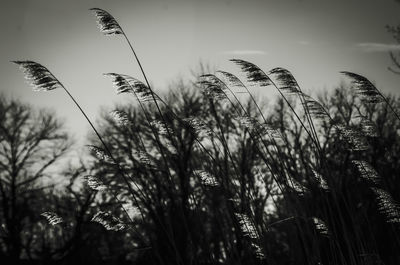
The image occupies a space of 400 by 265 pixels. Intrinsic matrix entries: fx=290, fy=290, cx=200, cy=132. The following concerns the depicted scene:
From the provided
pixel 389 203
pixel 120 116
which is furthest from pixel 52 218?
pixel 389 203

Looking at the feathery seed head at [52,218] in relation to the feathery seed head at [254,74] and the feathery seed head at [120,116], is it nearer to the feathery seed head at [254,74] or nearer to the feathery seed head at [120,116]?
the feathery seed head at [120,116]

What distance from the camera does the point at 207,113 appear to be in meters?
15.1

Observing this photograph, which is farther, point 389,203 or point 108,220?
point 389,203

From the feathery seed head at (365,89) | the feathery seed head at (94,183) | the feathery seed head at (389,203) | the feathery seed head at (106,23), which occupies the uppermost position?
the feathery seed head at (106,23)

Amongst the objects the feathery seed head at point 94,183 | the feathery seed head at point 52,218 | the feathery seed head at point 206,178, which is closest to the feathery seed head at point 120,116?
the feathery seed head at point 94,183

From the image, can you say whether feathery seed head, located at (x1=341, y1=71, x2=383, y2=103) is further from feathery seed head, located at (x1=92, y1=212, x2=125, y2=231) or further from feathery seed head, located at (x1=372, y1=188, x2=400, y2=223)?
feathery seed head, located at (x1=92, y1=212, x2=125, y2=231)

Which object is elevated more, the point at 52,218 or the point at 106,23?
the point at 106,23

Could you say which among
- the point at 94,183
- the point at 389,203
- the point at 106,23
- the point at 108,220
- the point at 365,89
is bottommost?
the point at 389,203

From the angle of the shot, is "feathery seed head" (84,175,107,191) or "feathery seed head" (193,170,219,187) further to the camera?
"feathery seed head" (193,170,219,187)

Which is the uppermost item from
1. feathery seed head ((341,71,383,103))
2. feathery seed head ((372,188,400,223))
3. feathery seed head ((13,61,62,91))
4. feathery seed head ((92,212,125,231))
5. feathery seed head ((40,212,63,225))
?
feathery seed head ((13,61,62,91))

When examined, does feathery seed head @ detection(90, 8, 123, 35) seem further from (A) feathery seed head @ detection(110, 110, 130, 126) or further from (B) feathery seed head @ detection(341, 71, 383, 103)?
(B) feathery seed head @ detection(341, 71, 383, 103)

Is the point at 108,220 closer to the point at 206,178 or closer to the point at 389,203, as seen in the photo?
the point at 206,178

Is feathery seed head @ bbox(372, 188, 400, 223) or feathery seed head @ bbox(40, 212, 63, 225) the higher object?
feathery seed head @ bbox(40, 212, 63, 225)

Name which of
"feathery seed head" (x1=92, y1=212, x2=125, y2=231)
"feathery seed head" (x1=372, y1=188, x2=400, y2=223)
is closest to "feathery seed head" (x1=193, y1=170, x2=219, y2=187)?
"feathery seed head" (x1=92, y1=212, x2=125, y2=231)
